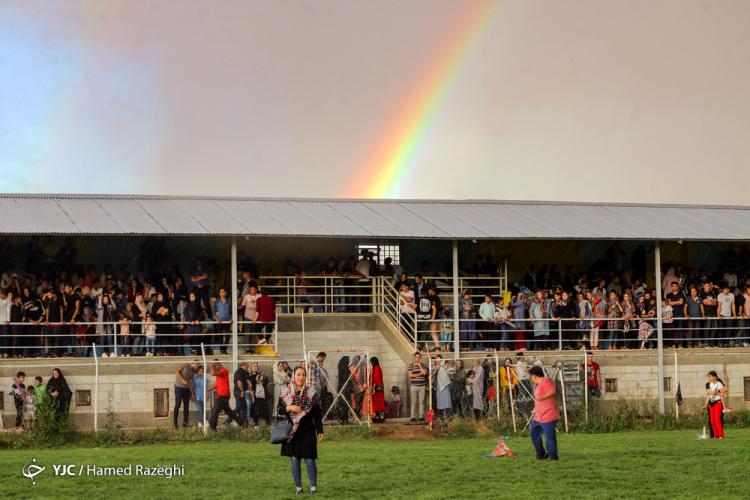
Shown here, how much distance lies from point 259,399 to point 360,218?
8109mm

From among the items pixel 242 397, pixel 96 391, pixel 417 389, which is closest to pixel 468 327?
pixel 417 389

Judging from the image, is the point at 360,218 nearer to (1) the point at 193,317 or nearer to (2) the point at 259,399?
(1) the point at 193,317

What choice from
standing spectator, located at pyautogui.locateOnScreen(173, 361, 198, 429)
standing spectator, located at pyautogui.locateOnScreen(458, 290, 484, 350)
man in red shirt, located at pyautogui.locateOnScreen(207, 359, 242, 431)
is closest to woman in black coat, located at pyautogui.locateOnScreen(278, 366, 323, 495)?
man in red shirt, located at pyautogui.locateOnScreen(207, 359, 242, 431)

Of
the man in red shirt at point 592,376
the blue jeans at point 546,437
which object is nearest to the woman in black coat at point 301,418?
the blue jeans at point 546,437

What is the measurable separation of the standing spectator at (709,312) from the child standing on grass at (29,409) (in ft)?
60.4

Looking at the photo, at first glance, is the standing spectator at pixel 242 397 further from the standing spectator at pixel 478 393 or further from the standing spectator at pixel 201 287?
the standing spectator at pixel 478 393

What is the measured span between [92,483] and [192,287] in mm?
13683

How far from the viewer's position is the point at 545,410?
22000 millimetres

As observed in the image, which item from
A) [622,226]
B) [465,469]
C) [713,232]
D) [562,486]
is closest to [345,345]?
[622,226]

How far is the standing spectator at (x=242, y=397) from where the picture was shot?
29.8 meters

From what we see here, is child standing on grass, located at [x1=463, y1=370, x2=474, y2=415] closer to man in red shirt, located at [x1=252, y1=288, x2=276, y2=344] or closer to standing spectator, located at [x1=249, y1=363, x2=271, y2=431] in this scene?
standing spectator, located at [x1=249, y1=363, x2=271, y2=431]

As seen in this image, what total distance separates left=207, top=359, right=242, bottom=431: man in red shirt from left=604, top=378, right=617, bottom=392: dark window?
34.6 feet

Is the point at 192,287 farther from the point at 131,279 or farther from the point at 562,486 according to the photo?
the point at 562,486

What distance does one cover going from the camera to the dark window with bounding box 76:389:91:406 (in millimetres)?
30766
